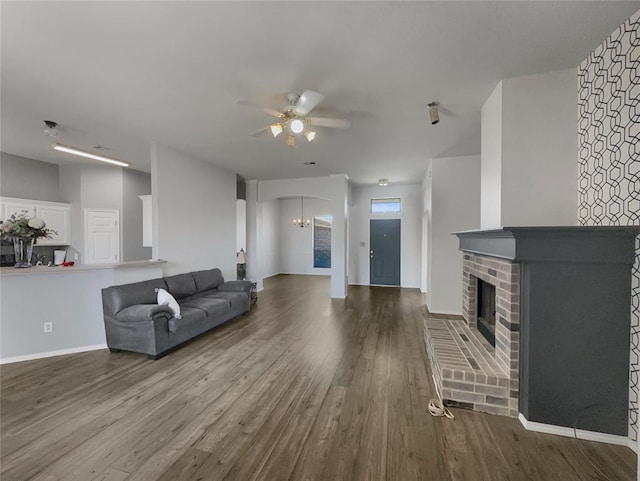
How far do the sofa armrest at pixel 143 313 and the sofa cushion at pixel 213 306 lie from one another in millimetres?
605

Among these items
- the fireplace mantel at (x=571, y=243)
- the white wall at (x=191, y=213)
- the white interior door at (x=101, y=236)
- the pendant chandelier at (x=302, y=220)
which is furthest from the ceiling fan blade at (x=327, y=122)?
the pendant chandelier at (x=302, y=220)

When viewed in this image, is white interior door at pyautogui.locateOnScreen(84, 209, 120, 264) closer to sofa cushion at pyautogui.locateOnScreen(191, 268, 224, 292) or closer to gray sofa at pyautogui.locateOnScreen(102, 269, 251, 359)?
sofa cushion at pyautogui.locateOnScreen(191, 268, 224, 292)

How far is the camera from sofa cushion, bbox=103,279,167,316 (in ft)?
10.8

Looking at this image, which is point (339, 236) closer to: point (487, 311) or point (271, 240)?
point (487, 311)

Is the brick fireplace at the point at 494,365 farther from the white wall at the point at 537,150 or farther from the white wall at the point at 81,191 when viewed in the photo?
the white wall at the point at 81,191

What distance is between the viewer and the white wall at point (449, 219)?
4.70 meters

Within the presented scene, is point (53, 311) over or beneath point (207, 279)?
beneath

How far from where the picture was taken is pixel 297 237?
9.86 meters

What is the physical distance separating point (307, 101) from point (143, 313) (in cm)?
308

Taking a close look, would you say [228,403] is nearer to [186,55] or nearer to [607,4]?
[186,55]

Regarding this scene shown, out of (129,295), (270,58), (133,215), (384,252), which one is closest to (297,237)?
(384,252)

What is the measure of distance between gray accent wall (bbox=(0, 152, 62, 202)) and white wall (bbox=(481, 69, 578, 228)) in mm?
7787

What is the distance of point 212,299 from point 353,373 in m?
2.68

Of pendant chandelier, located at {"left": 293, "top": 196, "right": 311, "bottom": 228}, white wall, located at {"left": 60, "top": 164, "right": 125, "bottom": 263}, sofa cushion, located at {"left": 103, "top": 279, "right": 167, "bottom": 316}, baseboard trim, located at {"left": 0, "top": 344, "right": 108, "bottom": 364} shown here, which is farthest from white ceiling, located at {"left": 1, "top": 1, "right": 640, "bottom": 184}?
pendant chandelier, located at {"left": 293, "top": 196, "right": 311, "bottom": 228}
